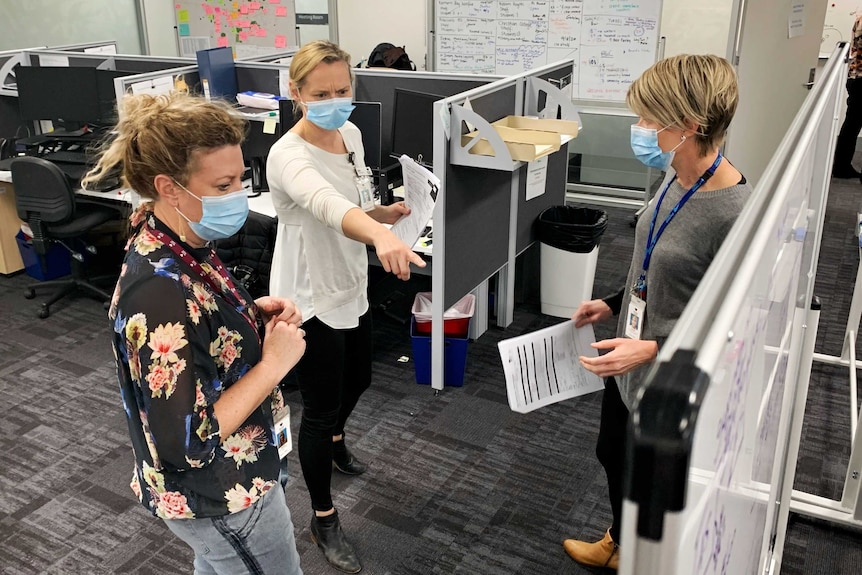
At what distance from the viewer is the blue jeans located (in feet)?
3.92

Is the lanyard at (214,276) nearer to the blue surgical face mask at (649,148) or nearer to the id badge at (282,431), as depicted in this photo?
the id badge at (282,431)

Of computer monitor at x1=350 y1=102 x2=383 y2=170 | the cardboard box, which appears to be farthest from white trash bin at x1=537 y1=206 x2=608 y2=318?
computer monitor at x1=350 y1=102 x2=383 y2=170

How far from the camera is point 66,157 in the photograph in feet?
12.5

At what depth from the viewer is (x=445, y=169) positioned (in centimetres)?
274

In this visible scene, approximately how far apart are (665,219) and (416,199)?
2.37 ft

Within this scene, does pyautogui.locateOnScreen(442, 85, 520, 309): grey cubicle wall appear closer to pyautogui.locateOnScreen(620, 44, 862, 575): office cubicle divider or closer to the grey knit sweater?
the grey knit sweater

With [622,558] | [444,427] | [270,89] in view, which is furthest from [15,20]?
[622,558]

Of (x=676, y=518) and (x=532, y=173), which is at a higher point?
(x=676, y=518)

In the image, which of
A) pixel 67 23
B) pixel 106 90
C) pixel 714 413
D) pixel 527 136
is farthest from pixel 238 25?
pixel 714 413

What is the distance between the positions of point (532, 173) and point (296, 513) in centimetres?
191

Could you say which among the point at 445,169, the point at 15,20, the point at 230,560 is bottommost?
the point at 230,560

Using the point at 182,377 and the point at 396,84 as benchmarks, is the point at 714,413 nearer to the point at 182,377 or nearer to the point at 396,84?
the point at 182,377

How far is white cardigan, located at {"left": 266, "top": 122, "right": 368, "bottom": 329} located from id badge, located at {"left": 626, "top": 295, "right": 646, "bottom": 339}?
2.20ft

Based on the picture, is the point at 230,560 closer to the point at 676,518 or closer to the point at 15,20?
the point at 676,518
